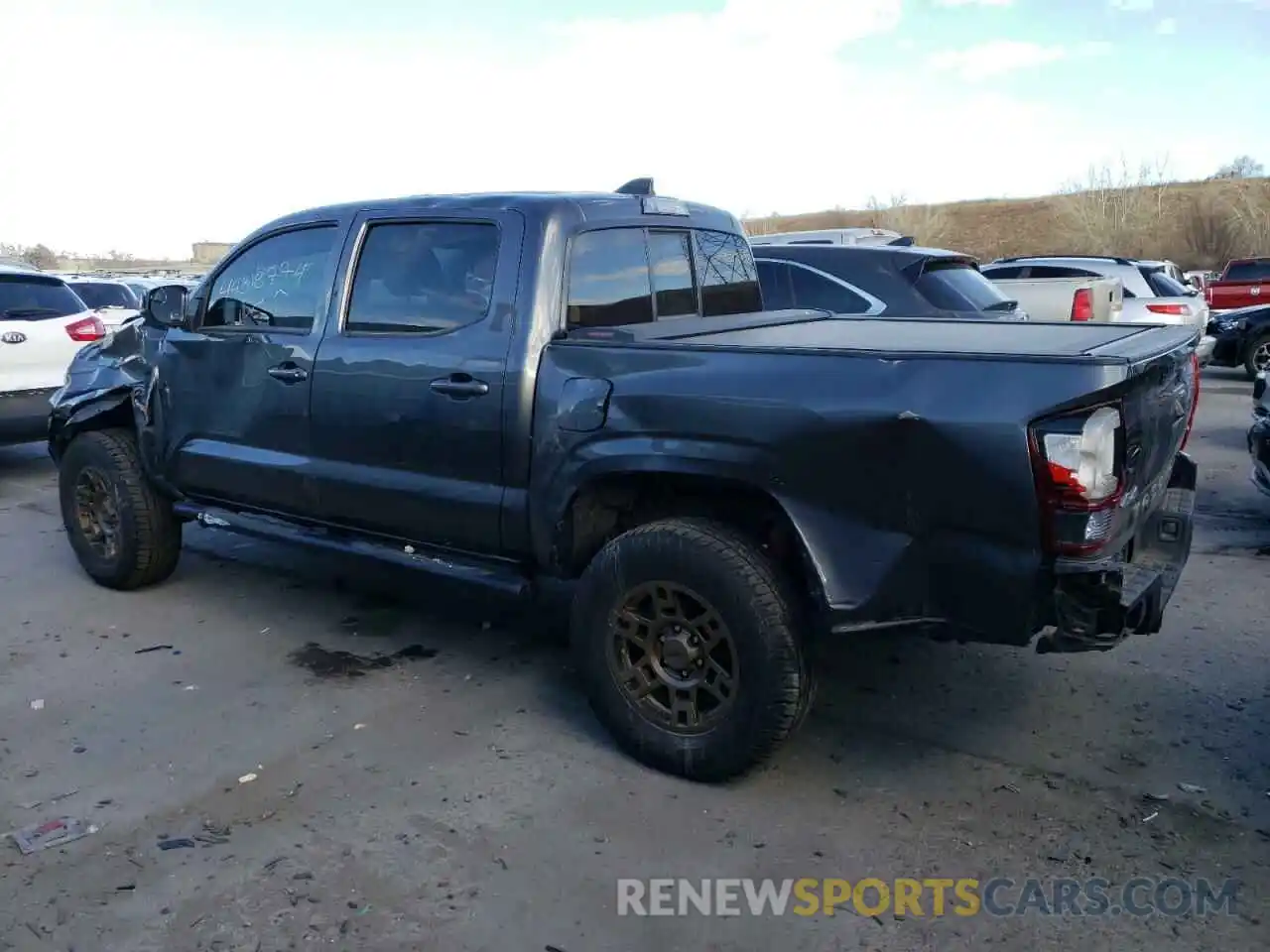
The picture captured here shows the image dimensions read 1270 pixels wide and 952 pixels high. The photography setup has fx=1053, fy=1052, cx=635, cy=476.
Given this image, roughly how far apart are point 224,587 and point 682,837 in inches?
137

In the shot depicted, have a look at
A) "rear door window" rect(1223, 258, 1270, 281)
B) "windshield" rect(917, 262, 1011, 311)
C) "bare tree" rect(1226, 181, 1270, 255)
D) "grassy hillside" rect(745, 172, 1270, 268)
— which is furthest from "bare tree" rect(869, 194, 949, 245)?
"windshield" rect(917, 262, 1011, 311)

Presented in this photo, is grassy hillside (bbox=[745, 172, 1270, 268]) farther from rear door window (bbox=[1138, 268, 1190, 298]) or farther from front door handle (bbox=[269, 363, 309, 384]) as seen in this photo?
front door handle (bbox=[269, 363, 309, 384])

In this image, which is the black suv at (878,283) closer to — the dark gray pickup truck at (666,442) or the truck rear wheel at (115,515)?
the dark gray pickup truck at (666,442)

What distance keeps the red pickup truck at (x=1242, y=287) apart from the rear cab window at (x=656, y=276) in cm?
1852

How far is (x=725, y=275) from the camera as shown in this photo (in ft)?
16.0

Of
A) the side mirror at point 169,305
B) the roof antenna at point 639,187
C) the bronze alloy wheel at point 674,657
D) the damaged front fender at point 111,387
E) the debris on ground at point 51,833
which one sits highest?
the roof antenna at point 639,187

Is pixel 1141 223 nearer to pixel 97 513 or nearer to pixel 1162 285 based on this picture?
pixel 1162 285

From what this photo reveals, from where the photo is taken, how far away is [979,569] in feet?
9.68

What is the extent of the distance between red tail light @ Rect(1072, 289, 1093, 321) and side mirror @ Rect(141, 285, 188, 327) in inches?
328

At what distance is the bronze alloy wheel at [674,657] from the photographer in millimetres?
3422

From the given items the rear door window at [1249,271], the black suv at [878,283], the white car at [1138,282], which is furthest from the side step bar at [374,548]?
the rear door window at [1249,271]

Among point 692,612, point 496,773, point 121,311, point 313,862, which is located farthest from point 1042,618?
point 121,311

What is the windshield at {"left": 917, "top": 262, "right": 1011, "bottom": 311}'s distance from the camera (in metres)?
7.46

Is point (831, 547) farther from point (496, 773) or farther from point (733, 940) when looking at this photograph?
point (496, 773)
